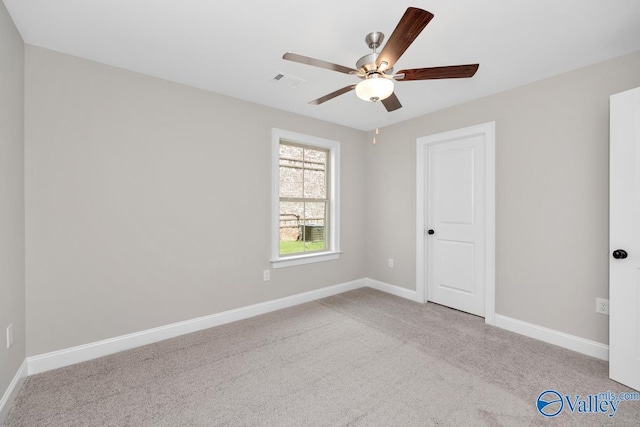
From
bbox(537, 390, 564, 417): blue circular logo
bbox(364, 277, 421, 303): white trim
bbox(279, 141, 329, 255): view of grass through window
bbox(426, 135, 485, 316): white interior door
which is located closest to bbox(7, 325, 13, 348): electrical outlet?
bbox(279, 141, 329, 255): view of grass through window

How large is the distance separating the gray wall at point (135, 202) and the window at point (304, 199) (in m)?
0.17

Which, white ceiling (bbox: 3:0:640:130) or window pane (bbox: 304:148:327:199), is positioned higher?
white ceiling (bbox: 3:0:640:130)

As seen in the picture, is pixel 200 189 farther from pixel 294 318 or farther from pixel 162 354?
pixel 294 318

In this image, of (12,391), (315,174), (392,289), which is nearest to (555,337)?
(392,289)

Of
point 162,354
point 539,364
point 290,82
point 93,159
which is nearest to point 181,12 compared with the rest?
point 290,82

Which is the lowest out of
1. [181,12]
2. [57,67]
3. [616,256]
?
[616,256]

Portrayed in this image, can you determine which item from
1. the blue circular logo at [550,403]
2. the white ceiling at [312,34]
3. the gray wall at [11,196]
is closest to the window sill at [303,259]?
the white ceiling at [312,34]

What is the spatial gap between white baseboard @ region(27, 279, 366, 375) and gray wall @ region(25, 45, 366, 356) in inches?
2.4

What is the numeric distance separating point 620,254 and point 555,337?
1.02m

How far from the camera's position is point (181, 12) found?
1.82 meters

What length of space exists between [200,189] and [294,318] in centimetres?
174

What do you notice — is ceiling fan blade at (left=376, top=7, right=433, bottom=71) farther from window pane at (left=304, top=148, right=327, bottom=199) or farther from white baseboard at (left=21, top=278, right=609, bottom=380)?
white baseboard at (left=21, top=278, right=609, bottom=380)

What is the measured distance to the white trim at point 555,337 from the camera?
238cm

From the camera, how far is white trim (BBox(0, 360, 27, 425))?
1.69 metres
